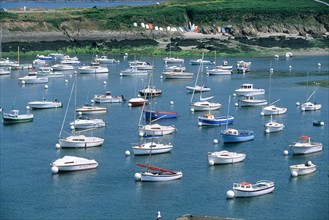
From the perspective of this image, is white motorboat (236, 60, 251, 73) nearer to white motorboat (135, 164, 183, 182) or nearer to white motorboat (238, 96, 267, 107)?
white motorboat (238, 96, 267, 107)

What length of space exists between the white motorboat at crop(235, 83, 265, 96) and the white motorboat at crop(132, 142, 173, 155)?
20035mm

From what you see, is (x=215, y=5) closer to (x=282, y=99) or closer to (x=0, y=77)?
(x=0, y=77)

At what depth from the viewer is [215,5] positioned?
11875 centimetres

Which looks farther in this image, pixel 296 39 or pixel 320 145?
pixel 296 39

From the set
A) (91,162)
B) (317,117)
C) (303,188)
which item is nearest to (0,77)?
(317,117)

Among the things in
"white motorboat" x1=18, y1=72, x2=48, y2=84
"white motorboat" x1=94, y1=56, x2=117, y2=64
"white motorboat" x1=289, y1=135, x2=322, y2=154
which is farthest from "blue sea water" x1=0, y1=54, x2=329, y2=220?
"white motorboat" x1=94, y1=56, x2=117, y2=64

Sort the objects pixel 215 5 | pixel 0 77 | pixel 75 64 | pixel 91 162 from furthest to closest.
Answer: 1. pixel 215 5
2. pixel 75 64
3. pixel 0 77
4. pixel 91 162

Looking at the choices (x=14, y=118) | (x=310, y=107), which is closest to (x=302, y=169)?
(x=310, y=107)

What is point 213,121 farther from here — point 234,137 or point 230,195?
point 230,195

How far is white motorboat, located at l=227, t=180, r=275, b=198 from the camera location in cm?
4516

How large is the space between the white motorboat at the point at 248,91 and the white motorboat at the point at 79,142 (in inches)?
777

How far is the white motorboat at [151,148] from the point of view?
52.9 metres

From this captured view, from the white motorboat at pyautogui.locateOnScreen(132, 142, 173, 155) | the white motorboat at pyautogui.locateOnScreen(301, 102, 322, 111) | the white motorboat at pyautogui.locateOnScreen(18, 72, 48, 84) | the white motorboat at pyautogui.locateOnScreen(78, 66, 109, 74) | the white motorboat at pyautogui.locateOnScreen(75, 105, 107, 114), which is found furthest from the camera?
the white motorboat at pyautogui.locateOnScreen(78, 66, 109, 74)

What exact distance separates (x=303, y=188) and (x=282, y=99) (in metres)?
25.6
